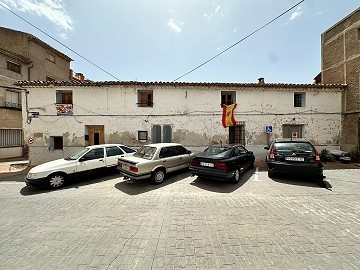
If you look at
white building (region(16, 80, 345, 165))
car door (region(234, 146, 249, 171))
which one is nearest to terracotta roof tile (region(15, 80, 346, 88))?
white building (region(16, 80, 345, 165))

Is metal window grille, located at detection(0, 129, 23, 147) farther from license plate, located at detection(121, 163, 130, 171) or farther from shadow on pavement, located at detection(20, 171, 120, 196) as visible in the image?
license plate, located at detection(121, 163, 130, 171)

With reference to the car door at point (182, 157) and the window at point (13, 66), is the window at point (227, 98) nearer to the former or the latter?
the car door at point (182, 157)

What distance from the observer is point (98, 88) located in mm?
10305

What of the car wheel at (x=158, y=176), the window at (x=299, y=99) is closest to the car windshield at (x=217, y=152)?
the car wheel at (x=158, y=176)

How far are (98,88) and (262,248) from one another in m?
10.9

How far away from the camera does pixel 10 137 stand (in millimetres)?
13422

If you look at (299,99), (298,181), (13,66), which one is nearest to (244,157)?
(298,181)

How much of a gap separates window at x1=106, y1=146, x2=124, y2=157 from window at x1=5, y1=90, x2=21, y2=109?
12.3 meters

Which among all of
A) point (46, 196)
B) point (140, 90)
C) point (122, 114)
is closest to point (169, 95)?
point (140, 90)

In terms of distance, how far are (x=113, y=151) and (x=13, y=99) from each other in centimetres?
1276

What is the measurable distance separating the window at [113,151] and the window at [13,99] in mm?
12267

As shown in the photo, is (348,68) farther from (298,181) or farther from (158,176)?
(158,176)

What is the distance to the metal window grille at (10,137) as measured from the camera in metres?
12.9

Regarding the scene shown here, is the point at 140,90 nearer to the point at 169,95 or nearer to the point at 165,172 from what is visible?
→ the point at 169,95
